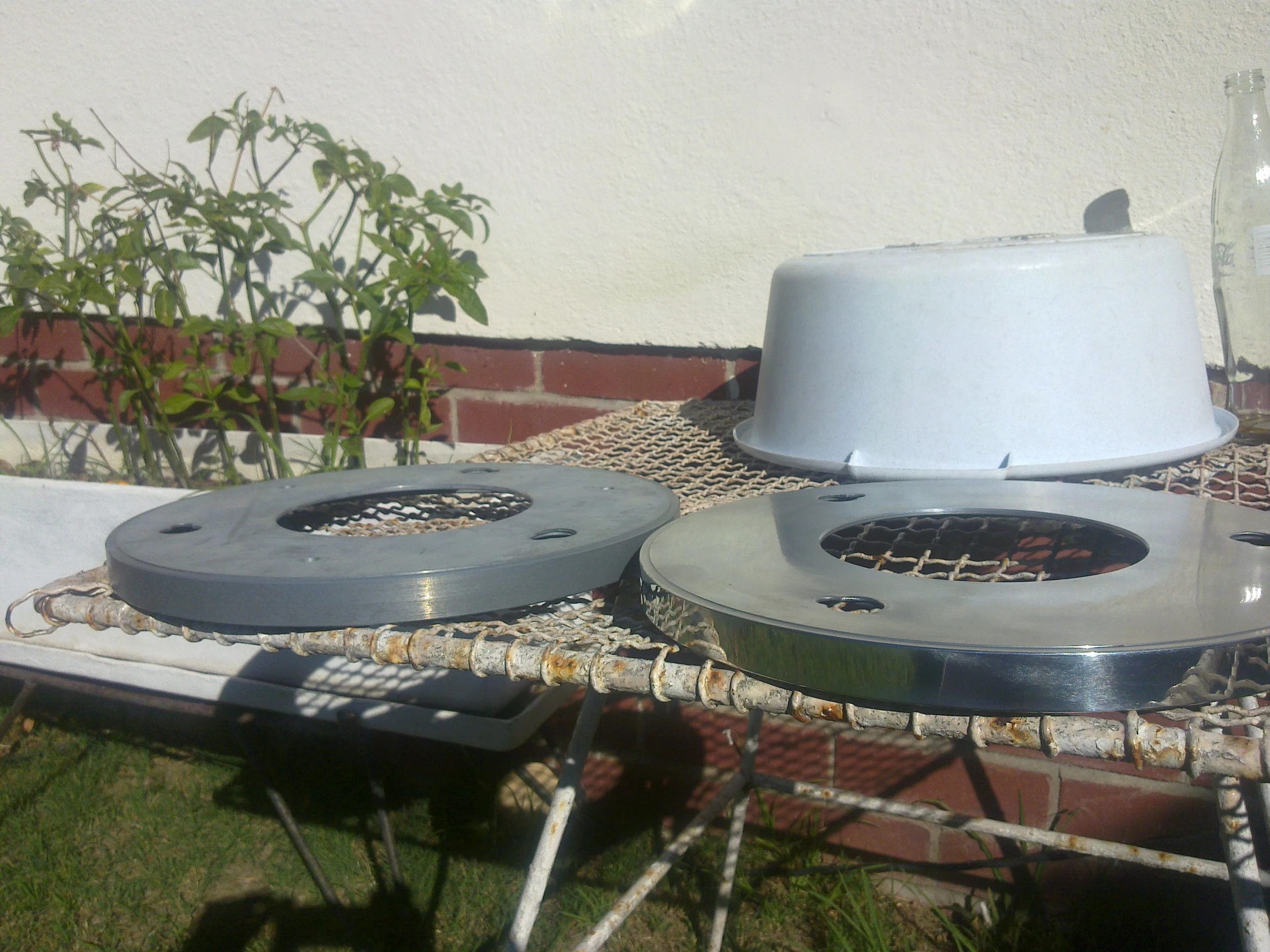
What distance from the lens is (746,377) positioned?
200cm

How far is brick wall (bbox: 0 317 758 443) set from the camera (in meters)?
2.04

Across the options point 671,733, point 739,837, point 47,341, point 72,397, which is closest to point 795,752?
point 671,733

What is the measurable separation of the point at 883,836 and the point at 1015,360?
1.25 m

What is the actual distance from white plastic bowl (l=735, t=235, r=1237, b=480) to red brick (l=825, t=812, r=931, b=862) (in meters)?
1.09

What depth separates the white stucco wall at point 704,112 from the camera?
1664mm

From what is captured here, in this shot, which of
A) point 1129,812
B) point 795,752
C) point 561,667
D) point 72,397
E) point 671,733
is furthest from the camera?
point 72,397

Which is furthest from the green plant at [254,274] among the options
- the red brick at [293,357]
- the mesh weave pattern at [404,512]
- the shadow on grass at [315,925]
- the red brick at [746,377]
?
the shadow on grass at [315,925]

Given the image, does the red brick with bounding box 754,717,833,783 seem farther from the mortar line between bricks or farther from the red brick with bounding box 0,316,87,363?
the red brick with bounding box 0,316,87,363

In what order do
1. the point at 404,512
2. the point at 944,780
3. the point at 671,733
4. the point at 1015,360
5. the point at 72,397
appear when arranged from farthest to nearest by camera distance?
the point at 72,397, the point at 671,733, the point at 944,780, the point at 404,512, the point at 1015,360

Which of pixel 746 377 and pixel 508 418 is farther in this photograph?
pixel 508 418

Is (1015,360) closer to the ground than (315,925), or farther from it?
farther from it

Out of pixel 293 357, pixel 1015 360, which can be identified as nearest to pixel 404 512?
pixel 1015 360

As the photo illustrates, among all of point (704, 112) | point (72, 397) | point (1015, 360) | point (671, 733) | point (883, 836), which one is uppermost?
point (704, 112)

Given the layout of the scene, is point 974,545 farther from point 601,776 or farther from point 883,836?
point 601,776
